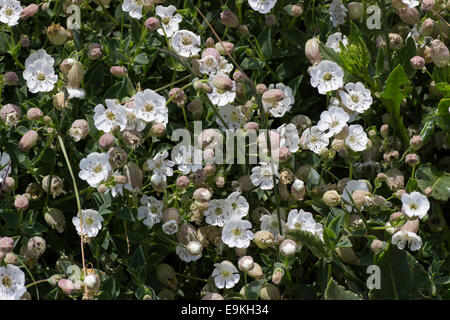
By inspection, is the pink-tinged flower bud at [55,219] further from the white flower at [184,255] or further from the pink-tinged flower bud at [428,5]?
the pink-tinged flower bud at [428,5]

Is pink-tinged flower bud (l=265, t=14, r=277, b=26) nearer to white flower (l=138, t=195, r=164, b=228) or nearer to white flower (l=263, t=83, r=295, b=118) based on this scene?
white flower (l=263, t=83, r=295, b=118)

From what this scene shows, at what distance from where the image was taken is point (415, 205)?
232cm

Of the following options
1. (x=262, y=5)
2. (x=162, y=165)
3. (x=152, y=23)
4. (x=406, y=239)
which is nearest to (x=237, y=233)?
(x=162, y=165)

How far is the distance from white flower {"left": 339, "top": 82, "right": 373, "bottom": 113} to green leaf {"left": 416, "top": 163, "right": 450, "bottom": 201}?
0.31m

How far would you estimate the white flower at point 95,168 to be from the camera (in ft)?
7.43

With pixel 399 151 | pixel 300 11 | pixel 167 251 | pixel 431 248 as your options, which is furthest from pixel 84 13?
pixel 431 248

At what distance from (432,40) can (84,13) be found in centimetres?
141

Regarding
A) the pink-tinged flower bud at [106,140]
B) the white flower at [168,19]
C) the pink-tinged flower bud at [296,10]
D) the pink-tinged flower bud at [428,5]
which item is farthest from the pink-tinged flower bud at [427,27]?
the pink-tinged flower bud at [106,140]

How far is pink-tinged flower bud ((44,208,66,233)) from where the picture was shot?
7.89 feet

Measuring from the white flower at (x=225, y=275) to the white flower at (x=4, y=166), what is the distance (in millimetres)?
781

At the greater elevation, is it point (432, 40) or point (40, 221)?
point (432, 40)

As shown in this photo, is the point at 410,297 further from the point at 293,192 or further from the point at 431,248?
the point at 293,192

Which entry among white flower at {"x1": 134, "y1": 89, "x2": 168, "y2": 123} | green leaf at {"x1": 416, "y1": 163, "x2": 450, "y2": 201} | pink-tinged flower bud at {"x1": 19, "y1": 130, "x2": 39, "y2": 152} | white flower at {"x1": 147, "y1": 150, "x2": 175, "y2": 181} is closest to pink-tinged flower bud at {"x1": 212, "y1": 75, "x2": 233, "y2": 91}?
white flower at {"x1": 134, "y1": 89, "x2": 168, "y2": 123}

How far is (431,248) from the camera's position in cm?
245
